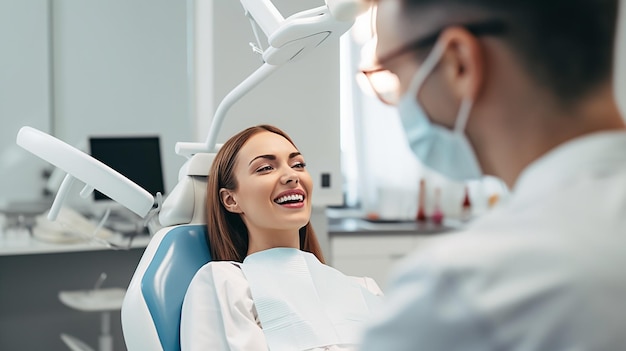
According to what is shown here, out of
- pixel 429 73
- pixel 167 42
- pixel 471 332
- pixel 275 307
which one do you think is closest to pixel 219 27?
pixel 167 42

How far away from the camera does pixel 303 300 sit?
1738 mm

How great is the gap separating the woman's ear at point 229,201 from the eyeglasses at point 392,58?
1000mm

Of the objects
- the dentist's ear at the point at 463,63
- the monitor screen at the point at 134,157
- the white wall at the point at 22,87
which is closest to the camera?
the dentist's ear at the point at 463,63

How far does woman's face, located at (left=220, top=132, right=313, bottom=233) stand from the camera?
180 centimetres

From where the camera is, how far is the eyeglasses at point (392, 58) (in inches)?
27.2

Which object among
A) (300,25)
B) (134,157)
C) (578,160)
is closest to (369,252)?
(134,157)

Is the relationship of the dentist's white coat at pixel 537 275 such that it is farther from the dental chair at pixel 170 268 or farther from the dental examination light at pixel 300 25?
the dental chair at pixel 170 268

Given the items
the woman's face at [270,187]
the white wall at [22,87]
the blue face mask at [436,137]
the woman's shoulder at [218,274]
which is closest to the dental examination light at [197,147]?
the woman's face at [270,187]

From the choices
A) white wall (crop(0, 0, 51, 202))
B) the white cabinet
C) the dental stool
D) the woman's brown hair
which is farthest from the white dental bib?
white wall (crop(0, 0, 51, 202))

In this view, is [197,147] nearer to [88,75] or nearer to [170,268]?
[170,268]

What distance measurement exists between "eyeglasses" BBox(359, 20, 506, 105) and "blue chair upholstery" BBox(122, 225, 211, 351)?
91cm

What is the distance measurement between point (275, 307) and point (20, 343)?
249cm

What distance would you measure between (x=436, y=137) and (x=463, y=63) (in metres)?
0.10

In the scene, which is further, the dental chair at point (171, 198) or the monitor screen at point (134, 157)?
the monitor screen at point (134, 157)
